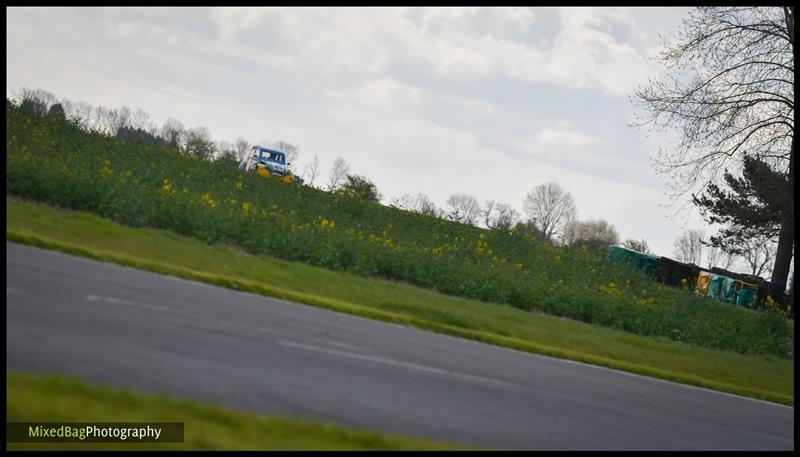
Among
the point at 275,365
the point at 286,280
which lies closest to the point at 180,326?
the point at 275,365

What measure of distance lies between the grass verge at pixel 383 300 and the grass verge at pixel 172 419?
9649 millimetres

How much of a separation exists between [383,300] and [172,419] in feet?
42.7

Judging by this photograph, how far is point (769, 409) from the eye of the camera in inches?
742

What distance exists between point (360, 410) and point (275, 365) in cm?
163

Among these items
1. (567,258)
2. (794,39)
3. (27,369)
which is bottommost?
(27,369)

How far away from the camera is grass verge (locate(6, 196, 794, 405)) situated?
1819 cm

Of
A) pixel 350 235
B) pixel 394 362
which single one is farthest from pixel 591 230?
pixel 394 362

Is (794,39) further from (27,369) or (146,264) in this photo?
(27,369)

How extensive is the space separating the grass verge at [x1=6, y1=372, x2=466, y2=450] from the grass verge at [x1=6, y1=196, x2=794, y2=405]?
9649 millimetres

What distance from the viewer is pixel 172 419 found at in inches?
294

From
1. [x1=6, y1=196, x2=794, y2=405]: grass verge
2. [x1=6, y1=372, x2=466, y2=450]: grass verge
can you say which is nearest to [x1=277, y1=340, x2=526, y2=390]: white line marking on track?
[x1=6, y1=372, x2=466, y2=450]: grass verge

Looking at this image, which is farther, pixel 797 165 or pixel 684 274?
pixel 684 274
